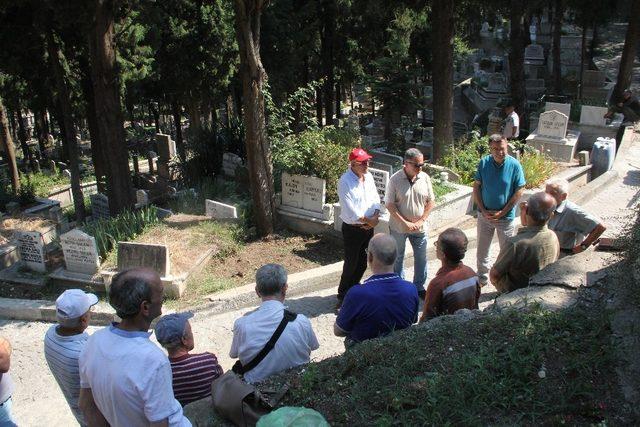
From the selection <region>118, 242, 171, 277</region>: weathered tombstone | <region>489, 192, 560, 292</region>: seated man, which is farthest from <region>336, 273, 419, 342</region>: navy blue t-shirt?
<region>118, 242, 171, 277</region>: weathered tombstone

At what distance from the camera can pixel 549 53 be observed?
32969 mm

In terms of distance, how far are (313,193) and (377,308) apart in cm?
546

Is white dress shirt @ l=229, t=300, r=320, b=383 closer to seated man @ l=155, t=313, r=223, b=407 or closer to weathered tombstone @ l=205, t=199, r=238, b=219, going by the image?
seated man @ l=155, t=313, r=223, b=407

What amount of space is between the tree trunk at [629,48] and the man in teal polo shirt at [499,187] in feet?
39.6

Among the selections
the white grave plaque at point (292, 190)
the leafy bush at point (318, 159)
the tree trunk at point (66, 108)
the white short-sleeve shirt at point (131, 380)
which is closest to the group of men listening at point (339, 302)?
the white short-sleeve shirt at point (131, 380)

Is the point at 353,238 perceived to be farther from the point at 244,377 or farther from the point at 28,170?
the point at 28,170

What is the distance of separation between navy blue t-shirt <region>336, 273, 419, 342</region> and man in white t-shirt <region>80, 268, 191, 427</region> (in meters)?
1.49

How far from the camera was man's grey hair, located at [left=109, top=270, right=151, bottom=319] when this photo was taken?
2.86 metres

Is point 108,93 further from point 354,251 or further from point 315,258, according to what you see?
point 354,251

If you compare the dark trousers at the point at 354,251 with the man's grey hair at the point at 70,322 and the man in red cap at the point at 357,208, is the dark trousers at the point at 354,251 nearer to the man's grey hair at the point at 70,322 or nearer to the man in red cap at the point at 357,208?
the man in red cap at the point at 357,208

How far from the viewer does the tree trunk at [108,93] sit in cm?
1122

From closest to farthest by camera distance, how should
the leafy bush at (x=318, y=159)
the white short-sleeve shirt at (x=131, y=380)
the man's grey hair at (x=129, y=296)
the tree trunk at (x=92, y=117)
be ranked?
the white short-sleeve shirt at (x=131, y=380)
the man's grey hair at (x=129, y=296)
the leafy bush at (x=318, y=159)
the tree trunk at (x=92, y=117)

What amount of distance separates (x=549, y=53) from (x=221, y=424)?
3406cm

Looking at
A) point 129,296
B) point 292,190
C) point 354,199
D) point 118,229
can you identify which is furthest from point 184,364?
point 292,190
